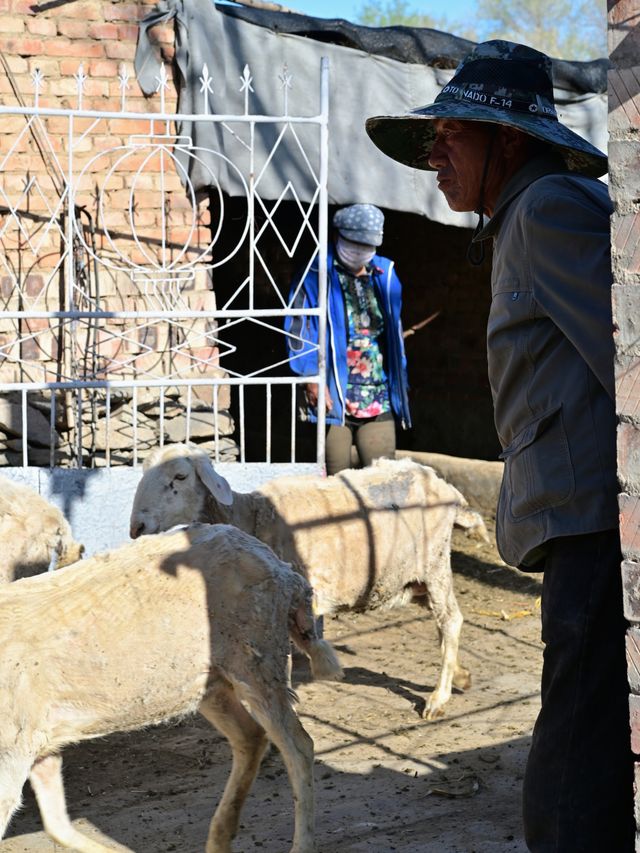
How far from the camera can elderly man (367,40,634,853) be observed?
8.05 ft

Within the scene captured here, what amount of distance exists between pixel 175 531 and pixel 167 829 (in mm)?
1147

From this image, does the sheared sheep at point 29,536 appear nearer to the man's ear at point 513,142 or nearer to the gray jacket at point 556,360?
the gray jacket at point 556,360

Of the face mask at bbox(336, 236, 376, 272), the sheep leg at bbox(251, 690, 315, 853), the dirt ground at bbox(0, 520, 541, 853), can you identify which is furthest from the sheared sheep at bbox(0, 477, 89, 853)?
the face mask at bbox(336, 236, 376, 272)

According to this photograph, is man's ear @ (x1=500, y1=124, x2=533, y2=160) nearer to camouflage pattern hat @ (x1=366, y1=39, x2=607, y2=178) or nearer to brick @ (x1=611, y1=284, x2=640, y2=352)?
camouflage pattern hat @ (x1=366, y1=39, x2=607, y2=178)

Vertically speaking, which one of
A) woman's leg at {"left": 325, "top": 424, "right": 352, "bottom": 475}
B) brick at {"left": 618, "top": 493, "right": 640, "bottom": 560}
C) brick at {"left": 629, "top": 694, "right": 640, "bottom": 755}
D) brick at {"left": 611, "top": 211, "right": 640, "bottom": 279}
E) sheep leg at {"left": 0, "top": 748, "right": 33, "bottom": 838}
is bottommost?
sheep leg at {"left": 0, "top": 748, "right": 33, "bottom": 838}

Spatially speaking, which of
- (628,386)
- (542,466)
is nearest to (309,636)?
(542,466)

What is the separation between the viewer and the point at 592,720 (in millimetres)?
2488

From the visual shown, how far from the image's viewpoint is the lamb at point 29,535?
4.92 metres

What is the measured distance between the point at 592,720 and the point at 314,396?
452 cm

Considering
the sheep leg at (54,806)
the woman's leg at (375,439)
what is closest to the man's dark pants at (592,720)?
the sheep leg at (54,806)

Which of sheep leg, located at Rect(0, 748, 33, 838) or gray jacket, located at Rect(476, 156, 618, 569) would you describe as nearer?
gray jacket, located at Rect(476, 156, 618, 569)

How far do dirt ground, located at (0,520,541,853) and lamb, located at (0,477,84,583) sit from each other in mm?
879

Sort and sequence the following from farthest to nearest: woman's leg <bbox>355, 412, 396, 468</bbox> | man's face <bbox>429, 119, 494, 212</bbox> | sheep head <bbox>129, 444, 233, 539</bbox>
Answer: woman's leg <bbox>355, 412, 396, 468</bbox> < sheep head <bbox>129, 444, 233, 539</bbox> < man's face <bbox>429, 119, 494, 212</bbox>

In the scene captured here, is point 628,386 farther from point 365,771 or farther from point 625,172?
point 365,771
